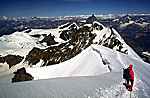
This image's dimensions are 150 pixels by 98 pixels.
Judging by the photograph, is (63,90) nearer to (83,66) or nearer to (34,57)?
(83,66)

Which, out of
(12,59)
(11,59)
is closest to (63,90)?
(11,59)

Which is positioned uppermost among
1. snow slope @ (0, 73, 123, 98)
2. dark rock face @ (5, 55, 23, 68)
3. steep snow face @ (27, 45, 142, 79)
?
snow slope @ (0, 73, 123, 98)

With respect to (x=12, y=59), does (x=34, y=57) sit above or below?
above

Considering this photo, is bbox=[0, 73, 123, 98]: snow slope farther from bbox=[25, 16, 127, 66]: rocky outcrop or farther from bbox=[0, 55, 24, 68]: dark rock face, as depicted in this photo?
bbox=[0, 55, 24, 68]: dark rock face

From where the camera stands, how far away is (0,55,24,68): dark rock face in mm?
83125

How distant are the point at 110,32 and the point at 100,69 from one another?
112 metres

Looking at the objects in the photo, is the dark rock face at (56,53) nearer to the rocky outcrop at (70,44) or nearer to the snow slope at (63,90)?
the rocky outcrop at (70,44)

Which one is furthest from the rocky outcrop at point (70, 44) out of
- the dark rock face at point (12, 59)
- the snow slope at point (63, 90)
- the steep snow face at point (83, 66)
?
the snow slope at point (63, 90)

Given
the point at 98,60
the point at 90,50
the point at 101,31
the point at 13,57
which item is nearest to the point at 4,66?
the point at 13,57

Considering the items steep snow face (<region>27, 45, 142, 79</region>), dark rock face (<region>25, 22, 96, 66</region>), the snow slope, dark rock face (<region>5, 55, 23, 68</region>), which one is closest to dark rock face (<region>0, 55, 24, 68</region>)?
dark rock face (<region>5, 55, 23, 68</region>)

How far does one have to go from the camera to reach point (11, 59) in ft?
287

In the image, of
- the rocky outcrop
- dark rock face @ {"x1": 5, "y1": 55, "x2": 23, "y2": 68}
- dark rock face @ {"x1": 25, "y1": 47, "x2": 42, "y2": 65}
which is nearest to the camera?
the rocky outcrop

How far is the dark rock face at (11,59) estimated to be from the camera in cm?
8312

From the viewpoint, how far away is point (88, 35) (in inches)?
5157
